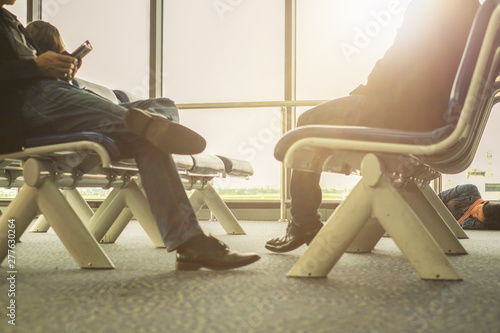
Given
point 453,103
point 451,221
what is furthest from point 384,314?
point 451,221

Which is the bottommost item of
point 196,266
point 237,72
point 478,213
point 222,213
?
point 478,213

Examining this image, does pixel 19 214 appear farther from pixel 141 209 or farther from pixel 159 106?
pixel 141 209

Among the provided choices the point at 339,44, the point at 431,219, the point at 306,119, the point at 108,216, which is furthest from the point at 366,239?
the point at 339,44

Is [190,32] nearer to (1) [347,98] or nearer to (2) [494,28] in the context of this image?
(1) [347,98]

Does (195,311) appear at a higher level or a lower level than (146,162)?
lower

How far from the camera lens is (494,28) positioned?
Result: 3.46 feet

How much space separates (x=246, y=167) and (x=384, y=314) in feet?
6.63

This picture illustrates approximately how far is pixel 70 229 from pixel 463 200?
→ 2.51 meters

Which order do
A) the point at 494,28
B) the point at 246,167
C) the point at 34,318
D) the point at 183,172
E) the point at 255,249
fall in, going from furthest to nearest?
the point at 246,167 → the point at 183,172 → the point at 255,249 → the point at 494,28 → the point at 34,318

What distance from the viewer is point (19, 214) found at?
4.57 ft

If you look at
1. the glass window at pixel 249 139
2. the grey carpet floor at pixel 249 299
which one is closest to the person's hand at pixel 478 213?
the glass window at pixel 249 139

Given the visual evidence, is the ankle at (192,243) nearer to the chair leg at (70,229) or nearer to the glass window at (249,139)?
the chair leg at (70,229)

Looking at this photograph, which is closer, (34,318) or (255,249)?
(34,318)

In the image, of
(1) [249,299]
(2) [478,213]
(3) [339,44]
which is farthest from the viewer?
(3) [339,44]
